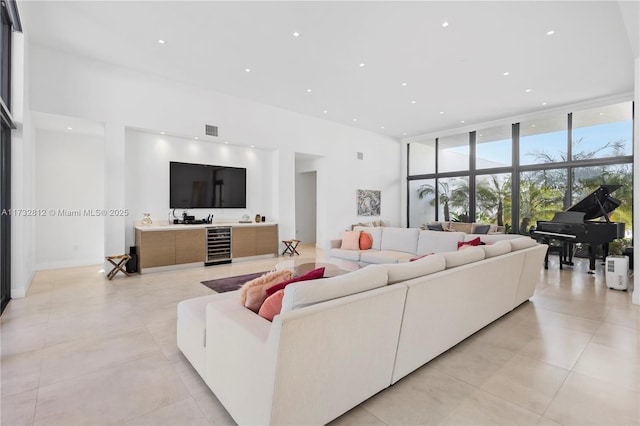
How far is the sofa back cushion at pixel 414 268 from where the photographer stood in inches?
83.2

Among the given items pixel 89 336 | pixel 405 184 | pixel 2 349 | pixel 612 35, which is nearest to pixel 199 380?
pixel 89 336

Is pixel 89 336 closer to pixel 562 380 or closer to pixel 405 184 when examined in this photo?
pixel 562 380

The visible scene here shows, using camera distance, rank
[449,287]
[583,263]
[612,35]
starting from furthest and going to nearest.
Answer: [583,263] < [612,35] < [449,287]

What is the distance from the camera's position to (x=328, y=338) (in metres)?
1.60

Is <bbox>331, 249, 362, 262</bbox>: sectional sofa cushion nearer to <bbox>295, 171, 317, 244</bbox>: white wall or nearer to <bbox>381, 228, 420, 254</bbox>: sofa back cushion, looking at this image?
<bbox>381, 228, 420, 254</bbox>: sofa back cushion

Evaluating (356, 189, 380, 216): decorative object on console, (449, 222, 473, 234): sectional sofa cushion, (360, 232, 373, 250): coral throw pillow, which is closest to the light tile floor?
(360, 232, 373, 250): coral throw pillow

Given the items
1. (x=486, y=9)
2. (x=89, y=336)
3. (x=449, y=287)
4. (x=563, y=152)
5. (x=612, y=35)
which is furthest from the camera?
(x=563, y=152)

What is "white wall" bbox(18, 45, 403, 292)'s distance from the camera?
514cm

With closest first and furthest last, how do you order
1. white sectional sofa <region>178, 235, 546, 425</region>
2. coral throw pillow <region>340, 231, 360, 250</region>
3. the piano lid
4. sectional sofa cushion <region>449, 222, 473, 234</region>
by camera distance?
white sectional sofa <region>178, 235, 546, 425</region> → the piano lid → coral throw pillow <region>340, 231, 360, 250</region> → sectional sofa cushion <region>449, 222, 473, 234</region>

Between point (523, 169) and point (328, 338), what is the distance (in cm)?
903

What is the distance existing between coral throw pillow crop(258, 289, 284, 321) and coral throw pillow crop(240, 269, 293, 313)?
14 centimetres

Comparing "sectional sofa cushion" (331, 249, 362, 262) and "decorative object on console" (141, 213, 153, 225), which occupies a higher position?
"decorative object on console" (141, 213, 153, 225)

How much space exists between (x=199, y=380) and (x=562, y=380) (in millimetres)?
2640

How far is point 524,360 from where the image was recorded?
2.58m
